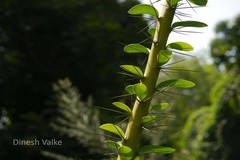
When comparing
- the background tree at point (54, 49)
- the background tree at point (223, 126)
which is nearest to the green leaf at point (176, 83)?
the background tree at point (223, 126)

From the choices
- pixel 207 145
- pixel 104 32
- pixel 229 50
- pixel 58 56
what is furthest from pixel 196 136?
pixel 58 56

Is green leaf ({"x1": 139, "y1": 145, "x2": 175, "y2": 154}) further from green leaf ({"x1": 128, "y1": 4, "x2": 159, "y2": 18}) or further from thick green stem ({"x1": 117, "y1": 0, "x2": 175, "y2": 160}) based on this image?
green leaf ({"x1": 128, "y1": 4, "x2": 159, "y2": 18})

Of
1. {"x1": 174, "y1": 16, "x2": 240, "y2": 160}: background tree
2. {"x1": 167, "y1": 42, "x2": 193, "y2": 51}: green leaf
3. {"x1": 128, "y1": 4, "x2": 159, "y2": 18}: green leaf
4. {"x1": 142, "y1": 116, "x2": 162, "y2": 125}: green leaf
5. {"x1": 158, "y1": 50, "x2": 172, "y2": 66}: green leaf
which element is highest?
{"x1": 128, "y1": 4, "x2": 159, "y2": 18}: green leaf

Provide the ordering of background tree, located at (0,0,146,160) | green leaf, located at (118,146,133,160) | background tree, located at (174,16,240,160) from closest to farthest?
green leaf, located at (118,146,133,160) → background tree, located at (174,16,240,160) → background tree, located at (0,0,146,160)

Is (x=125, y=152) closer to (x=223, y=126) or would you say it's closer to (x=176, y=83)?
(x=176, y=83)

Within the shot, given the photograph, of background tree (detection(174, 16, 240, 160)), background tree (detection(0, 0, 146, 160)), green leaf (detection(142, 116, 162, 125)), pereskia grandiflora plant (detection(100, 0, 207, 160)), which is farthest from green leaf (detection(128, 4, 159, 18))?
background tree (detection(0, 0, 146, 160))

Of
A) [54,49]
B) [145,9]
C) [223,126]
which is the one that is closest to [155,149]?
[145,9]

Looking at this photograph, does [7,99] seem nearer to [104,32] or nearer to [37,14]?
[37,14]
